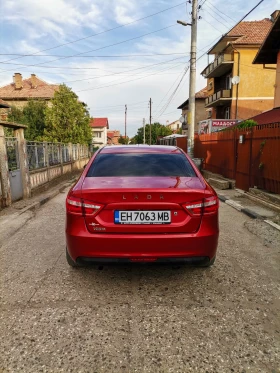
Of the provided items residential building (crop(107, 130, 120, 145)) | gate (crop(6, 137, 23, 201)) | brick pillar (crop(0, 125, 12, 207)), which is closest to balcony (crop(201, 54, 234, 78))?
gate (crop(6, 137, 23, 201))

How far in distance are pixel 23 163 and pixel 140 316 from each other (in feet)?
23.6

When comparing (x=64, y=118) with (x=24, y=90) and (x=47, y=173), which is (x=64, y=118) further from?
(x=24, y=90)

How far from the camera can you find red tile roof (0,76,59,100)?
40281 mm

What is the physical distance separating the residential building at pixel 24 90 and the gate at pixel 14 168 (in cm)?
3509

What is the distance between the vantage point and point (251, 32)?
1037 inches

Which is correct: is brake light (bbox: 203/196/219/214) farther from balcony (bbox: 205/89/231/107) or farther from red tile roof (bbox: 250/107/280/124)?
balcony (bbox: 205/89/231/107)

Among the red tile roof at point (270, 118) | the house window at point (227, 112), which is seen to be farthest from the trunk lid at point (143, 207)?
the house window at point (227, 112)

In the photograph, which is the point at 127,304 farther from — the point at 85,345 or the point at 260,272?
the point at 260,272

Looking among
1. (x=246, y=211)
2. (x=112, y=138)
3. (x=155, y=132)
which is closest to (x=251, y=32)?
(x=246, y=211)

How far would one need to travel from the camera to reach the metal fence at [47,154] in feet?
31.2

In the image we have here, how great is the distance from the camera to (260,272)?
329cm

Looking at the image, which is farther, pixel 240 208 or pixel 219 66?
pixel 219 66

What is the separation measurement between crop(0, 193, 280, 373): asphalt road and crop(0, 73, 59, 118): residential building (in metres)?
41.1

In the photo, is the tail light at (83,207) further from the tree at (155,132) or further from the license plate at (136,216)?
the tree at (155,132)
